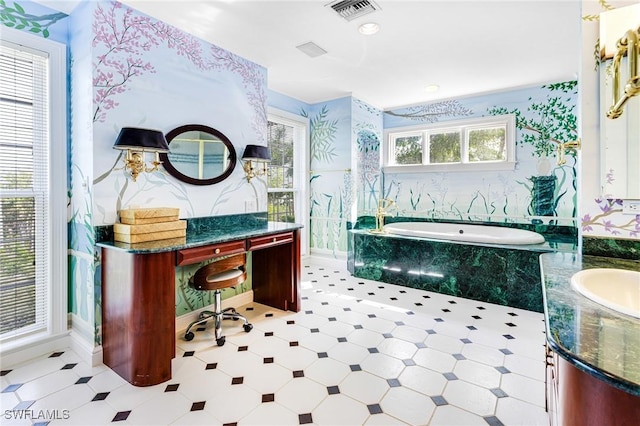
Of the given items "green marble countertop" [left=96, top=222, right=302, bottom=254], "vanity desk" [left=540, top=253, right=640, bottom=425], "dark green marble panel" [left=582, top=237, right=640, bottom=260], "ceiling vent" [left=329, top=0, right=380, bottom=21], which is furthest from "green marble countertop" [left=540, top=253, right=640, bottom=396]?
"ceiling vent" [left=329, top=0, right=380, bottom=21]

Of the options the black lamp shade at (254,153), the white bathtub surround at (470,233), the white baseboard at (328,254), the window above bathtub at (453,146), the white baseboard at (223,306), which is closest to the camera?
the white baseboard at (223,306)

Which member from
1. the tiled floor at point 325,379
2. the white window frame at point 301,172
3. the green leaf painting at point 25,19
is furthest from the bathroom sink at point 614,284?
the white window frame at point 301,172

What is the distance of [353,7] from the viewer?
2396 millimetres

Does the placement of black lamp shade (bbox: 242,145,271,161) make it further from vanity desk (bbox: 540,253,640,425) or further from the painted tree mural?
the painted tree mural

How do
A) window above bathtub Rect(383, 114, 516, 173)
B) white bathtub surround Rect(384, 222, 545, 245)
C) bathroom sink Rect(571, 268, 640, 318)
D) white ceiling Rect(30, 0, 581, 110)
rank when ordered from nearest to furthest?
1. bathroom sink Rect(571, 268, 640, 318)
2. white ceiling Rect(30, 0, 581, 110)
3. white bathtub surround Rect(384, 222, 545, 245)
4. window above bathtub Rect(383, 114, 516, 173)

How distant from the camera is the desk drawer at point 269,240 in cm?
271

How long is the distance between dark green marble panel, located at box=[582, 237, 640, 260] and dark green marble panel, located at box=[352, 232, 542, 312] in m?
1.61

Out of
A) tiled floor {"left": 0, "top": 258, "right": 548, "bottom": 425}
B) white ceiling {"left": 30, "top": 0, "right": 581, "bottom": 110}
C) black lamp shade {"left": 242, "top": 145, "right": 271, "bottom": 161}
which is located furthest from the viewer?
black lamp shade {"left": 242, "top": 145, "right": 271, "bottom": 161}

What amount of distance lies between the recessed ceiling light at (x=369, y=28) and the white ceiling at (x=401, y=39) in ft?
0.17

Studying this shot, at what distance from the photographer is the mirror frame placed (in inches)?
105

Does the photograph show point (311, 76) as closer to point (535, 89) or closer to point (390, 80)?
point (390, 80)

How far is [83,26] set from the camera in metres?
2.29

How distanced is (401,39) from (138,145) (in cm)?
243

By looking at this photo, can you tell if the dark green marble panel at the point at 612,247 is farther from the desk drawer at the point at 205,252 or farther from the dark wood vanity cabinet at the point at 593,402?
the desk drawer at the point at 205,252
